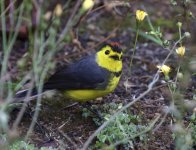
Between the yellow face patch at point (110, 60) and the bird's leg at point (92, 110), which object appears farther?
the yellow face patch at point (110, 60)

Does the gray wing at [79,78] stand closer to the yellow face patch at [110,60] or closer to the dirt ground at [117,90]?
the yellow face patch at [110,60]

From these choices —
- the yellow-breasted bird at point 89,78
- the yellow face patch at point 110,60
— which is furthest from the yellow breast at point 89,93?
the yellow face patch at point 110,60

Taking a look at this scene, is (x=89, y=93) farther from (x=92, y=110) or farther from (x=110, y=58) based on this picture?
(x=110, y=58)

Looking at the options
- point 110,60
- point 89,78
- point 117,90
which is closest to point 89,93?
point 89,78

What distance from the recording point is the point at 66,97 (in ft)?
14.2

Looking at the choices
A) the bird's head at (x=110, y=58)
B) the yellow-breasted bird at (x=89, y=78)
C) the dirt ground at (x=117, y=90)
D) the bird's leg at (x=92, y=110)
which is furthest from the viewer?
the bird's head at (x=110, y=58)

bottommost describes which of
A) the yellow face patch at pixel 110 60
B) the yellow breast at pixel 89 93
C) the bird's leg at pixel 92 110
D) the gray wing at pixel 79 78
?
the bird's leg at pixel 92 110

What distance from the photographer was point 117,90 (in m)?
4.53

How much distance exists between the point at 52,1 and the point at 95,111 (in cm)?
176

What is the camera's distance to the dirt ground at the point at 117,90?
3688 millimetres

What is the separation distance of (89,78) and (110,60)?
26cm

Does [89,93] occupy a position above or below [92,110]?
above

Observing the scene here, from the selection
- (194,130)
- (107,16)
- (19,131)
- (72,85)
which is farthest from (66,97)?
(107,16)

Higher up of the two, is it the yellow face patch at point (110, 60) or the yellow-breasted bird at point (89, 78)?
the yellow face patch at point (110, 60)
